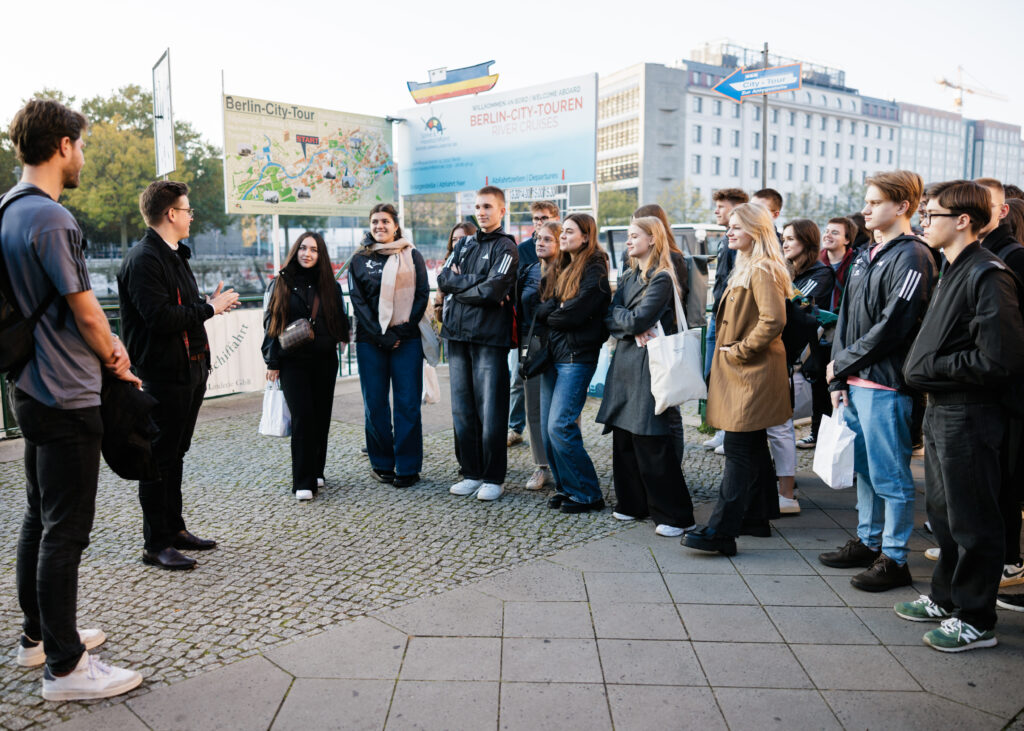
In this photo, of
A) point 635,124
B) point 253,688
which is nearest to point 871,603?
point 253,688

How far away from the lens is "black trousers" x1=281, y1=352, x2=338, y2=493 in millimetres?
5715

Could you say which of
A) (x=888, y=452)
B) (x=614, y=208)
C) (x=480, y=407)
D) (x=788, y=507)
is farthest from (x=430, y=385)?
(x=614, y=208)

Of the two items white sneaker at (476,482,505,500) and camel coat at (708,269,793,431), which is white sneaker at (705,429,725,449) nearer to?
white sneaker at (476,482,505,500)

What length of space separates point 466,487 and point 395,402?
34.5 inches

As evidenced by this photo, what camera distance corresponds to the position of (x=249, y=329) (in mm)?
9422

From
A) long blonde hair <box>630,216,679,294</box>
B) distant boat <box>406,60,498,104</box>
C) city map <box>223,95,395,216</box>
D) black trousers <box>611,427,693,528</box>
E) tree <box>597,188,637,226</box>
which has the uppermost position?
tree <box>597,188,637,226</box>

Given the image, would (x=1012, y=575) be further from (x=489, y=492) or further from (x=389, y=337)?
(x=389, y=337)

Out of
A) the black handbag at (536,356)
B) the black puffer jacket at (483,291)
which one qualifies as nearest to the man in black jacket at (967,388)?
the black handbag at (536,356)

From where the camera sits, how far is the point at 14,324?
9.37ft

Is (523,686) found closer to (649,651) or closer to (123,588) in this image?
(649,651)

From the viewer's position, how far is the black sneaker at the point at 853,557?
4.39 metres

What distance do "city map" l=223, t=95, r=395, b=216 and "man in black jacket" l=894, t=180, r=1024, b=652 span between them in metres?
8.75

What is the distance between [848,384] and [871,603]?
1081mm

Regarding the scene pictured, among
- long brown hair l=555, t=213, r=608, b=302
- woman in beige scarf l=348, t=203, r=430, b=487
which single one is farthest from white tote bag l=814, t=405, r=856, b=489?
woman in beige scarf l=348, t=203, r=430, b=487
